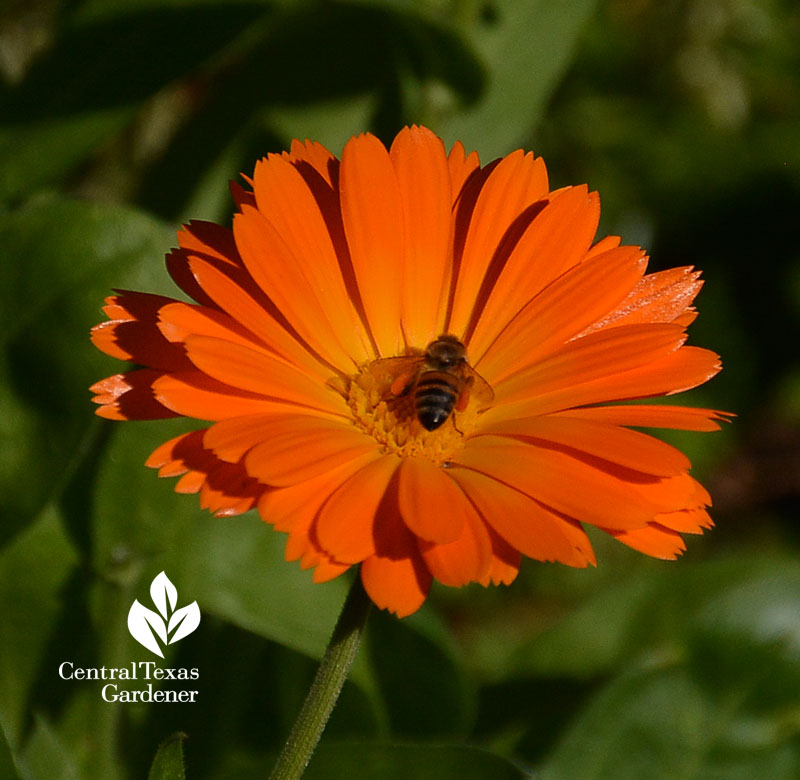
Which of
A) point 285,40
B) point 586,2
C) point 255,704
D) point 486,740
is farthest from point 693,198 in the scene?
point 255,704

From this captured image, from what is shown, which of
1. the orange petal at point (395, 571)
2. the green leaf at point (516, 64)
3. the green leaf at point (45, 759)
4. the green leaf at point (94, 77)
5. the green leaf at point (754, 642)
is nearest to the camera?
the orange petal at point (395, 571)

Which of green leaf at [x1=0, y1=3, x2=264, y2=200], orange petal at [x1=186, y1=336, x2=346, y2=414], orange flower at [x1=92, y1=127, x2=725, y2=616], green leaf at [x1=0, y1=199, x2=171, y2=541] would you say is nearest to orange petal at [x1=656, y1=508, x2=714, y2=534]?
orange flower at [x1=92, y1=127, x2=725, y2=616]

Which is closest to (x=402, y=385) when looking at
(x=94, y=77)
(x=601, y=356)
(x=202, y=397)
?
(x=601, y=356)

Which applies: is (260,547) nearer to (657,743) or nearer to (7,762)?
(7,762)

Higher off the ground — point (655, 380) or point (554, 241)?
point (554, 241)

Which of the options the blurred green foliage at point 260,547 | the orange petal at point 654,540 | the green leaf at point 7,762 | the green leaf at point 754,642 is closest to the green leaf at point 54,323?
the blurred green foliage at point 260,547

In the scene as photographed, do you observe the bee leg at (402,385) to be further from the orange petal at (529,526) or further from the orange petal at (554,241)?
the orange petal at (529,526)
